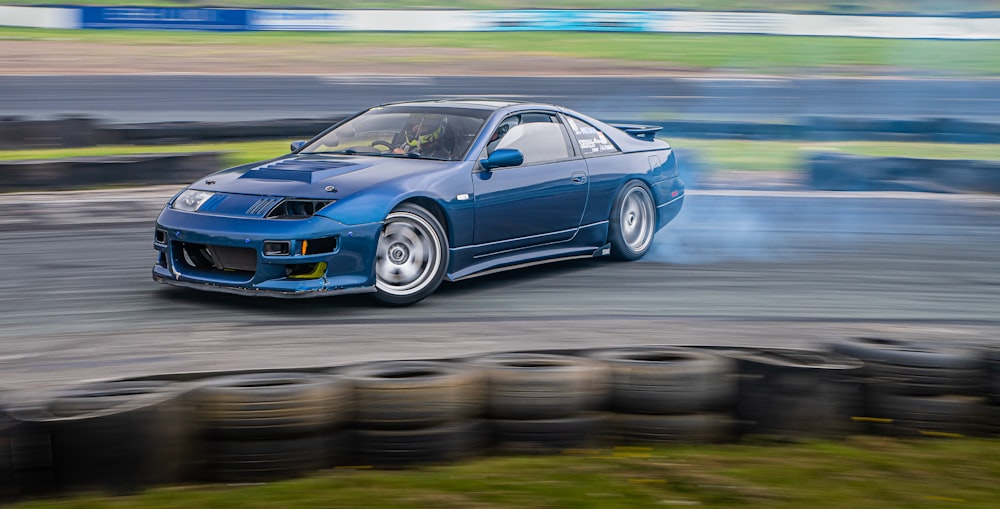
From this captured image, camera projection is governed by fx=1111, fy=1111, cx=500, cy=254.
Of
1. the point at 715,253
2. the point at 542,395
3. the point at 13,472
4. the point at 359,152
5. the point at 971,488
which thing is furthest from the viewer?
the point at 715,253

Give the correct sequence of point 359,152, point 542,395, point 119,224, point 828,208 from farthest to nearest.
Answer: point 828,208 → point 119,224 → point 359,152 → point 542,395

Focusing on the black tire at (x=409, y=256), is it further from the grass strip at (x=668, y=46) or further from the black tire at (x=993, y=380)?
the grass strip at (x=668, y=46)

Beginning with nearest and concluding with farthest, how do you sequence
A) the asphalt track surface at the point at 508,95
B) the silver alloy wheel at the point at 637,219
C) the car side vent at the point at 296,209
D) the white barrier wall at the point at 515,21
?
1. the car side vent at the point at 296,209
2. the silver alloy wheel at the point at 637,219
3. the asphalt track surface at the point at 508,95
4. the white barrier wall at the point at 515,21

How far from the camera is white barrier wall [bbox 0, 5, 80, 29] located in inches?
1188

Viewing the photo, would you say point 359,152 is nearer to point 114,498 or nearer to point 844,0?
point 114,498

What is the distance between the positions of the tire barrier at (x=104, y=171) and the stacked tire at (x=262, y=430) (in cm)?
793

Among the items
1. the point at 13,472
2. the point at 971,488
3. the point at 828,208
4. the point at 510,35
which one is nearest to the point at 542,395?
the point at 971,488

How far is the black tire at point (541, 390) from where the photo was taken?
3812 millimetres

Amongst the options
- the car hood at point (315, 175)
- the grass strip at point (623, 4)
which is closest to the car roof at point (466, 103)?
the car hood at point (315, 175)

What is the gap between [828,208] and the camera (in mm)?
10609

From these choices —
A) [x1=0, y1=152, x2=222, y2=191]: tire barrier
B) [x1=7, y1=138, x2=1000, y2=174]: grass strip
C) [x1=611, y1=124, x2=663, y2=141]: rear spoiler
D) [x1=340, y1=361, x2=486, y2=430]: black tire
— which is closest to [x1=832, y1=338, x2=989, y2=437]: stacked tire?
[x1=340, y1=361, x2=486, y2=430]: black tire

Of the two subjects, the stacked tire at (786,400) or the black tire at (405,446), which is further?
the stacked tire at (786,400)

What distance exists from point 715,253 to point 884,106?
45.6 ft

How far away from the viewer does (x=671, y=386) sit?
154 inches
